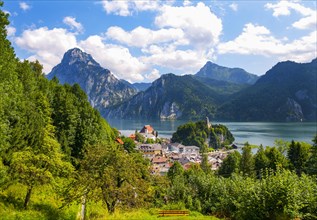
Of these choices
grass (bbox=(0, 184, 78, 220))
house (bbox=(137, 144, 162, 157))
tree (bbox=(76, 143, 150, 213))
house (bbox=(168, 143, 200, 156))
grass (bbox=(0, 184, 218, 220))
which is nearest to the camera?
grass (bbox=(0, 184, 218, 220))

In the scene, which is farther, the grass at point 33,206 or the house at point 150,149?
the house at point 150,149

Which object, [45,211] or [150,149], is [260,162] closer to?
[45,211]

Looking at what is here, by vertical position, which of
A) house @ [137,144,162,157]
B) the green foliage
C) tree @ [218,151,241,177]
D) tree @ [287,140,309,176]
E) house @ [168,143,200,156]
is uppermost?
the green foliage

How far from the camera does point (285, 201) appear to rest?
13.8 m

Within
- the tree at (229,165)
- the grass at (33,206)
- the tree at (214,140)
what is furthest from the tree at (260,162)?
the tree at (214,140)

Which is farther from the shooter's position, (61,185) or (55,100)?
(55,100)

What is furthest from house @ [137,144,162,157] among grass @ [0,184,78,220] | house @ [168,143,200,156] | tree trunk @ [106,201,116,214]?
tree trunk @ [106,201,116,214]

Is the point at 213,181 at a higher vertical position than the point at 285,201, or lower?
lower

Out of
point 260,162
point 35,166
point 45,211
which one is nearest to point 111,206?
point 45,211

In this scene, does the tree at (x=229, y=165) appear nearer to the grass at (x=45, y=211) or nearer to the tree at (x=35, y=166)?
the grass at (x=45, y=211)

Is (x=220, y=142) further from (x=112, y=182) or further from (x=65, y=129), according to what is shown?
(x=112, y=182)

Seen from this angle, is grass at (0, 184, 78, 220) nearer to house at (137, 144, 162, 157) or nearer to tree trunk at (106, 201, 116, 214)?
tree trunk at (106, 201, 116, 214)

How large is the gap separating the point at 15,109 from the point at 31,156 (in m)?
7.10

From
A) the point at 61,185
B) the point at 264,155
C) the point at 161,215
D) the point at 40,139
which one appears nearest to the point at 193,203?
the point at 161,215
